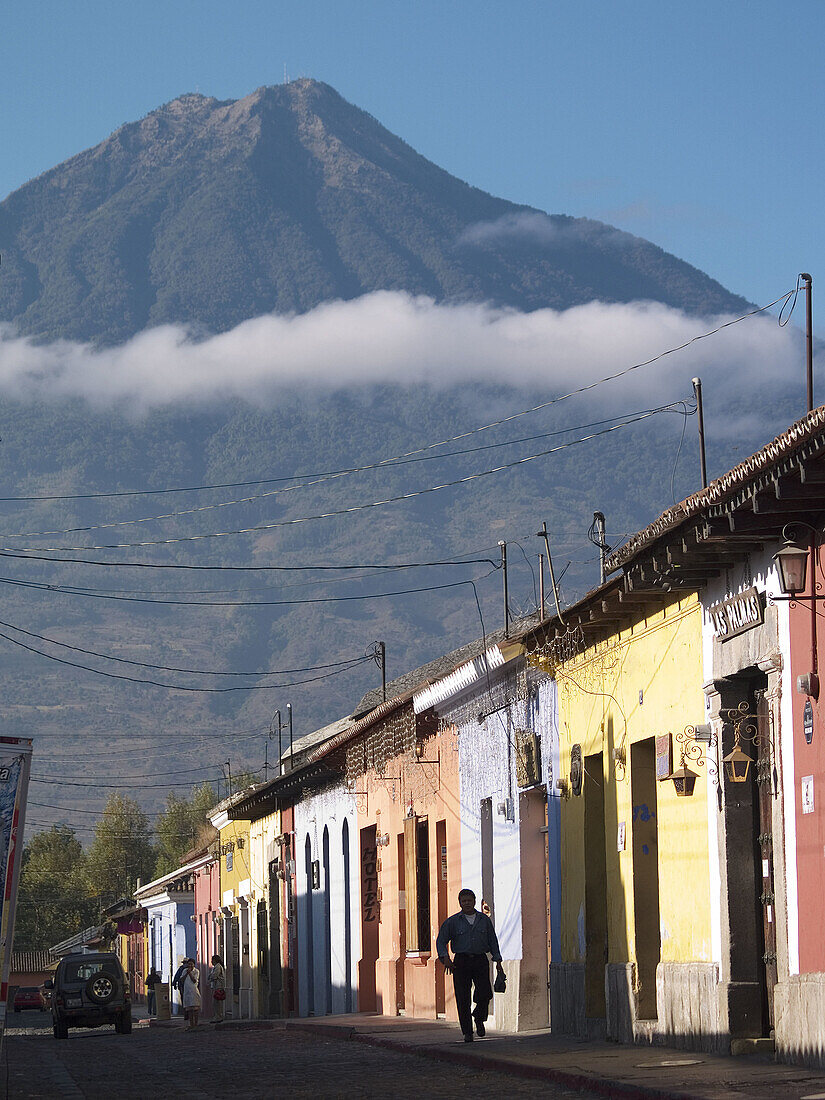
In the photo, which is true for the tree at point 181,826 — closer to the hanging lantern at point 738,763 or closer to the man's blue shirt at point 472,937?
the man's blue shirt at point 472,937

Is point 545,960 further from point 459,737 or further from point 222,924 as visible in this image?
Result: point 222,924

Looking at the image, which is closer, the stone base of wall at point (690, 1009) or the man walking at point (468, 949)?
the stone base of wall at point (690, 1009)

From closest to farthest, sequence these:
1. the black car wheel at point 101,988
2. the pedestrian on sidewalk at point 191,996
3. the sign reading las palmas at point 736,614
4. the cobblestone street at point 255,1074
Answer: the cobblestone street at point 255,1074
the sign reading las palmas at point 736,614
the pedestrian on sidewalk at point 191,996
the black car wheel at point 101,988

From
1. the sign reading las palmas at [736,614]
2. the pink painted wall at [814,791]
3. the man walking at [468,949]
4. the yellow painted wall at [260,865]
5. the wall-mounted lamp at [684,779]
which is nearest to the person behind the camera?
the pink painted wall at [814,791]

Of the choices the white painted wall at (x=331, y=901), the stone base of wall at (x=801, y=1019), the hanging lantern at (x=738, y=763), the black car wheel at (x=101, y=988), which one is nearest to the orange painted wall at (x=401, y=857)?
the white painted wall at (x=331, y=901)

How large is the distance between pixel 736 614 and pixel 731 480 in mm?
2062

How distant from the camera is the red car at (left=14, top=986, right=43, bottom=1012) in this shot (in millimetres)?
80750

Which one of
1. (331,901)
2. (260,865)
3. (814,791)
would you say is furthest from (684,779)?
(260,865)

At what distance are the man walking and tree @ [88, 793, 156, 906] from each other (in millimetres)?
97526

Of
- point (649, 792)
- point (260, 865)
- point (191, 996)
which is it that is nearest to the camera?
point (649, 792)

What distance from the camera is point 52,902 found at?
114 meters

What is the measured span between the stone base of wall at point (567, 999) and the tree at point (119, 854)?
96.7 m

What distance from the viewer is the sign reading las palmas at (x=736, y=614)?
1363 centimetres

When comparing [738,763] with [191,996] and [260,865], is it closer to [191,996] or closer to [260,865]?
[191,996]
